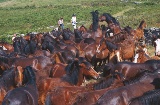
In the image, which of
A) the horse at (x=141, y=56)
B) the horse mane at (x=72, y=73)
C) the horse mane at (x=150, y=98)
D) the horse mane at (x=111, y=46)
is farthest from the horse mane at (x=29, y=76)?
the horse mane at (x=111, y=46)

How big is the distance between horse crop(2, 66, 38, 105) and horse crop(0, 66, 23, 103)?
0.31 meters

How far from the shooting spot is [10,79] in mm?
8508

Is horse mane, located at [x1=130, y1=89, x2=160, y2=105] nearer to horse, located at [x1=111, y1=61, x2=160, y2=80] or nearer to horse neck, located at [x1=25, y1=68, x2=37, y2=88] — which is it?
horse neck, located at [x1=25, y1=68, x2=37, y2=88]

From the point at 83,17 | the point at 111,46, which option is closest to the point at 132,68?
the point at 111,46

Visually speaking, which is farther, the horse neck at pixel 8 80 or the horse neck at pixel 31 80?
the horse neck at pixel 8 80

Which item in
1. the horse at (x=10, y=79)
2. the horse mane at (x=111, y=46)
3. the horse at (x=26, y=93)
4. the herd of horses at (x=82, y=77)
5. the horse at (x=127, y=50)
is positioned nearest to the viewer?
the herd of horses at (x=82, y=77)

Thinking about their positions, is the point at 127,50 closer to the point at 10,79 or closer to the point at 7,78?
the point at 10,79

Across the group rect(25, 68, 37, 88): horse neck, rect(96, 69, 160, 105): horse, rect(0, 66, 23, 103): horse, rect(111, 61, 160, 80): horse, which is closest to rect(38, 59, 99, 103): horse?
rect(25, 68, 37, 88): horse neck

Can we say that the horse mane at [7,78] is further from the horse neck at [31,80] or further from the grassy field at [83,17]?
the grassy field at [83,17]

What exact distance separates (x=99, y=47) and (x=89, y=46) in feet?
1.45

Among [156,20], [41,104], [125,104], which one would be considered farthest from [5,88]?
[156,20]

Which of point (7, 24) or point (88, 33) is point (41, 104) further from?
point (7, 24)

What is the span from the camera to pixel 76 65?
28.3 ft

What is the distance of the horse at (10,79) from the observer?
27.0 ft
